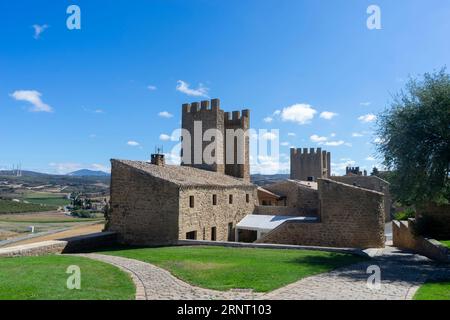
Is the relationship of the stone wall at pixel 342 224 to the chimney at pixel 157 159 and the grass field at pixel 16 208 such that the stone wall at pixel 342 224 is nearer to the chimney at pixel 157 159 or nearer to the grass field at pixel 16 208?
the chimney at pixel 157 159

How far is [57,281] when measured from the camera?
29.6 ft

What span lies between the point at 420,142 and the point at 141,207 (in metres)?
15.2

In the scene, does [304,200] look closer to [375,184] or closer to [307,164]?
[375,184]

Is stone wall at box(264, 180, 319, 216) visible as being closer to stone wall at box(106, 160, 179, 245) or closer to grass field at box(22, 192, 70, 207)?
stone wall at box(106, 160, 179, 245)

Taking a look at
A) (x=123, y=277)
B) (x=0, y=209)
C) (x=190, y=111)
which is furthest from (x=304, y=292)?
(x=0, y=209)

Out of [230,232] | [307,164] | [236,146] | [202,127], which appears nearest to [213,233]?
[230,232]

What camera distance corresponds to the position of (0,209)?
8625cm

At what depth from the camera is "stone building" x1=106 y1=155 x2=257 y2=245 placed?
20.2m

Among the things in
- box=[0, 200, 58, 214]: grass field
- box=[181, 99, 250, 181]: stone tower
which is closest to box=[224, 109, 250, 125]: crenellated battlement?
box=[181, 99, 250, 181]: stone tower

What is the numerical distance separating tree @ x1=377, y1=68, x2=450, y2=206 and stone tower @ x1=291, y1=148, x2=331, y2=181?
37.3 m

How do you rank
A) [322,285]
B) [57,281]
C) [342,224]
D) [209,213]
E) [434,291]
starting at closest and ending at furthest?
[434,291] < [57,281] < [322,285] < [342,224] < [209,213]

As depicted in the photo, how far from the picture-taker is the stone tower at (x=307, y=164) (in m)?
54.6

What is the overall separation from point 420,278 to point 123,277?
8810 millimetres
